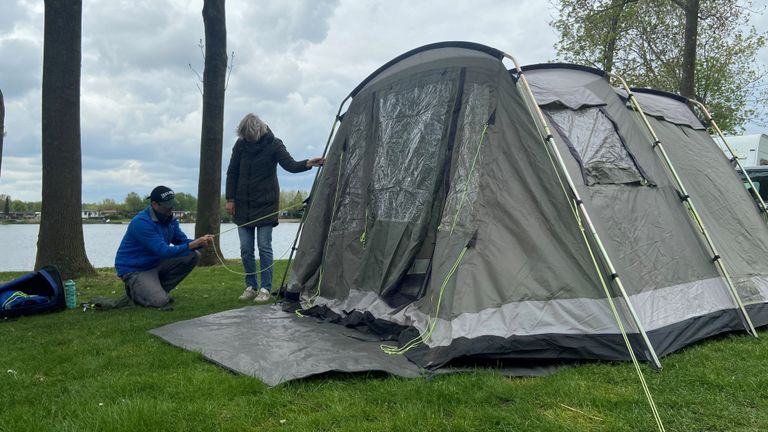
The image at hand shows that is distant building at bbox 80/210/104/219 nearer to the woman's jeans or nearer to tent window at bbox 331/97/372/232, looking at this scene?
the woman's jeans

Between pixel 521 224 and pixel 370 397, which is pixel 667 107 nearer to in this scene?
pixel 521 224

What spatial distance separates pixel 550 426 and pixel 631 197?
2128 millimetres

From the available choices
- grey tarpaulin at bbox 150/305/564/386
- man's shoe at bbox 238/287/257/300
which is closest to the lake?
man's shoe at bbox 238/287/257/300

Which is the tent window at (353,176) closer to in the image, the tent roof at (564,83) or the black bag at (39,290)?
the tent roof at (564,83)

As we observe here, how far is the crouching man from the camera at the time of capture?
530 centimetres

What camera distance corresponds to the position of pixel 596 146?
401 cm

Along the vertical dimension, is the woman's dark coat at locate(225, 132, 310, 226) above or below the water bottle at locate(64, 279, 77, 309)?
above

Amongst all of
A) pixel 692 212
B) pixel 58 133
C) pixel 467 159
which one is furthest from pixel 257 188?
pixel 692 212

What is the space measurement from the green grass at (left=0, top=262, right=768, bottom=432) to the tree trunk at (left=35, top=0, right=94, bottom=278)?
3577mm

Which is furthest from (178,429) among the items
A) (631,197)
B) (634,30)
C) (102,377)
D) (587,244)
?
(634,30)

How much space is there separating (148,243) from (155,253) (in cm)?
14

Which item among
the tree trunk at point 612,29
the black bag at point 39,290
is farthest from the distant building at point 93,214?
the tree trunk at point 612,29

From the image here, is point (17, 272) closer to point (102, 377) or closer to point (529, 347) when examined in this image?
point (102, 377)

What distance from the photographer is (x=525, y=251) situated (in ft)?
11.6
